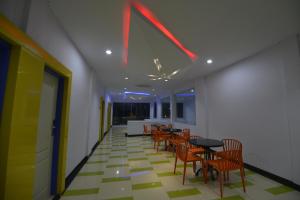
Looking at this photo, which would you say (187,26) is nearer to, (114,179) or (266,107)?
(266,107)

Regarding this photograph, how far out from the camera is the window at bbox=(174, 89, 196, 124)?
275 inches

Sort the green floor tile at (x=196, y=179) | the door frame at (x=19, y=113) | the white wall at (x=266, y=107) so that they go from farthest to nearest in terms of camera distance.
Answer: the green floor tile at (x=196, y=179) → the white wall at (x=266, y=107) → the door frame at (x=19, y=113)

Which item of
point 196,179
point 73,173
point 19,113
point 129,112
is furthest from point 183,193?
point 129,112

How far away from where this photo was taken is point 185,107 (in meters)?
7.96

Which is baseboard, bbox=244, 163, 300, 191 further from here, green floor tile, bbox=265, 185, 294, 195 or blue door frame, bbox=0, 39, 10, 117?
blue door frame, bbox=0, 39, 10, 117

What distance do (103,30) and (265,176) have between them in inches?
190

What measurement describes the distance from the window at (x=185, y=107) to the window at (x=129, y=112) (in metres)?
9.36

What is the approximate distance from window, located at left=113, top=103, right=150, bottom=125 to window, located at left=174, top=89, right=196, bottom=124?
9364 mm

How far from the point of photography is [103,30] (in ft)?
8.48

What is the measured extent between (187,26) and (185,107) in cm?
593

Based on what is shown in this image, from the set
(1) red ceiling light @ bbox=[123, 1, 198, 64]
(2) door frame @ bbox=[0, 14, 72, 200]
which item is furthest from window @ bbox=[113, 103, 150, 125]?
(2) door frame @ bbox=[0, 14, 72, 200]

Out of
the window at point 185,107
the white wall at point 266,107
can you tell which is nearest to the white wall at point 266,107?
the white wall at point 266,107

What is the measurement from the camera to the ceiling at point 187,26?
78.2 inches

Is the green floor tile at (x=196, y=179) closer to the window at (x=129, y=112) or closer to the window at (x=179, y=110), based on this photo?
the window at (x=179, y=110)
